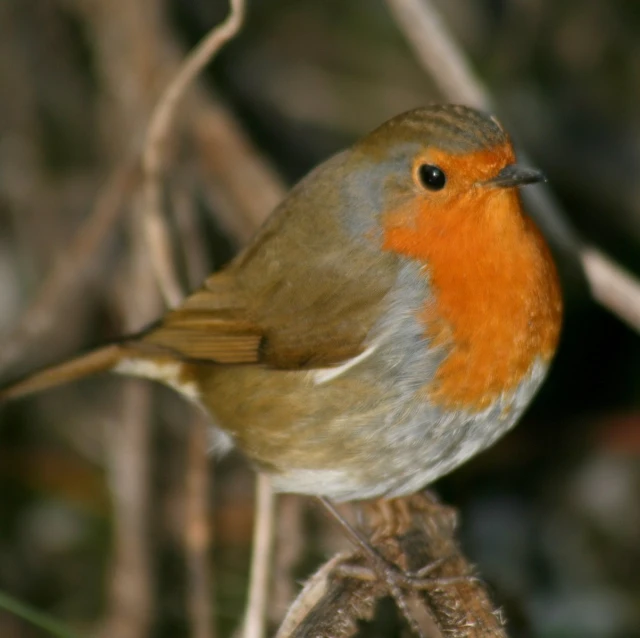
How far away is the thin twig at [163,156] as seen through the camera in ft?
12.1

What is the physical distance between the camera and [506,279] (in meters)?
3.10

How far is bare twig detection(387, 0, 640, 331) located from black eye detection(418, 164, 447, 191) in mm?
820

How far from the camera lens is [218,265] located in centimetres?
537

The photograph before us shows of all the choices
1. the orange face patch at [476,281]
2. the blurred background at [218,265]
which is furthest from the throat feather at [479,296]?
the blurred background at [218,265]

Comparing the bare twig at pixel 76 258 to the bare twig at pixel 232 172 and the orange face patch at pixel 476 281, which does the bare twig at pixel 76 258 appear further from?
the orange face patch at pixel 476 281

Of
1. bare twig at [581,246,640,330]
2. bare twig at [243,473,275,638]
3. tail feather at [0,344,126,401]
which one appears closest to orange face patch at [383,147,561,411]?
bare twig at [581,246,640,330]

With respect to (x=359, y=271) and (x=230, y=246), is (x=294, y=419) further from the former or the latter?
(x=230, y=246)

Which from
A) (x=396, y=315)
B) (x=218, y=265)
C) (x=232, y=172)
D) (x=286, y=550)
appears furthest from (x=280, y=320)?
(x=218, y=265)

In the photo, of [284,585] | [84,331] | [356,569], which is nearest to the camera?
[356,569]

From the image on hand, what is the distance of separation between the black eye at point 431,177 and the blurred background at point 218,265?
1.05m

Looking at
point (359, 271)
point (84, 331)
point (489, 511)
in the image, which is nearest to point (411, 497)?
point (359, 271)

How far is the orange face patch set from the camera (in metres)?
3.07

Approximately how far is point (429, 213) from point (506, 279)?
0.87 ft

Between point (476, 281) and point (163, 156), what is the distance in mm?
1567
